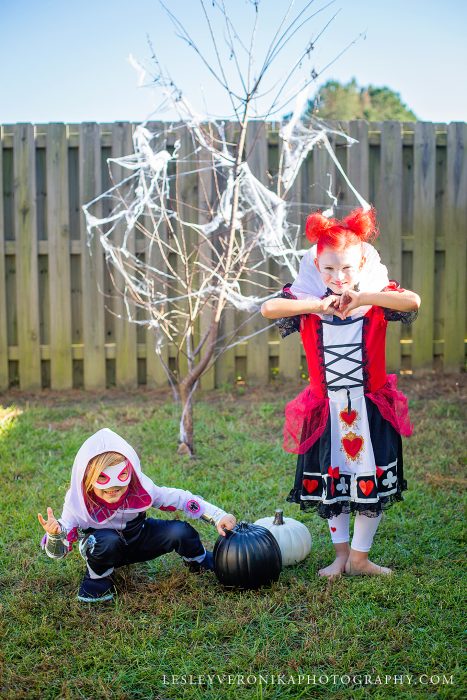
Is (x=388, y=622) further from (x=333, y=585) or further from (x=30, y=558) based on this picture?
(x=30, y=558)

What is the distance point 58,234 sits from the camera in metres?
6.59

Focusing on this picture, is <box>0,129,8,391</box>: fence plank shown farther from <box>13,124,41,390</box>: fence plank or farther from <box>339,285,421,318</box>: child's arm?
<box>339,285,421,318</box>: child's arm

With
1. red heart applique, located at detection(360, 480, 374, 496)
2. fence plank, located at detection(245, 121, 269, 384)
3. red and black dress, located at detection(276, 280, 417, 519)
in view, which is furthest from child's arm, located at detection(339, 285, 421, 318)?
fence plank, located at detection(245, 121, 269, 384)

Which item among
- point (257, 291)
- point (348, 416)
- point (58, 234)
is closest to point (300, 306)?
point (348, 416)

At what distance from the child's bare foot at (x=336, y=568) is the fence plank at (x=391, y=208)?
3.44m

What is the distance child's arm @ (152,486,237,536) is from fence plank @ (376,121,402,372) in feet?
12.1

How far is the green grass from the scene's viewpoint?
2480mm

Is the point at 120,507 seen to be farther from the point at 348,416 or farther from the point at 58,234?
the point at 58,234

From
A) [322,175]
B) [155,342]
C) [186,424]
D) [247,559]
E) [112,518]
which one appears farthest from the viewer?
[155,342]

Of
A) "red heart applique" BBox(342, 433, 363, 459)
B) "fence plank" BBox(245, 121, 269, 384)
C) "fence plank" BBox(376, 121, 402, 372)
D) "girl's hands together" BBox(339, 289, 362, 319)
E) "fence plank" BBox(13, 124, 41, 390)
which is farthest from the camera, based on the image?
"fence plank" BBox(13, 124, 41, 390)

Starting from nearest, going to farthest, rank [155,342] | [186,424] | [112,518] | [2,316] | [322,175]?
[112,518]
[186,424]
[322,175]
[155,342]
[2,316]

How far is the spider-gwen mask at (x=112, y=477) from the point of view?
9.92ft

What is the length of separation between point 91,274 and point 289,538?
386 centimetres

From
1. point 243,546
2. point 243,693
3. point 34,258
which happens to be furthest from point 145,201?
point 243,693
